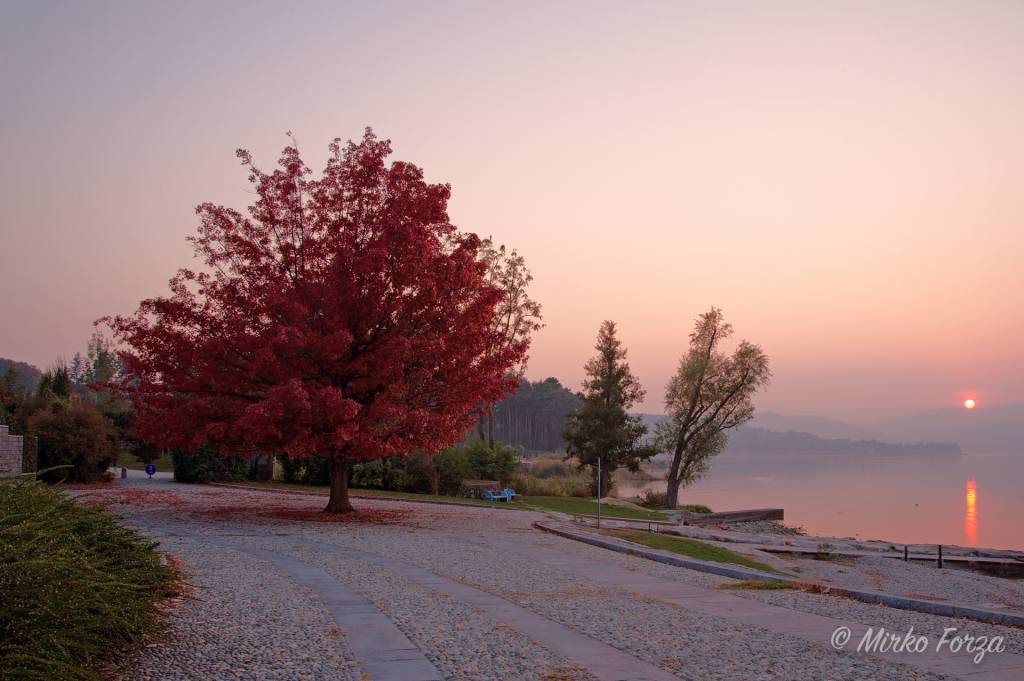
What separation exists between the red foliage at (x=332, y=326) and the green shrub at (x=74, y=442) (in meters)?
11.7

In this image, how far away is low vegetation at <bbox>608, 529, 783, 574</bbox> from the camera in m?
15.4

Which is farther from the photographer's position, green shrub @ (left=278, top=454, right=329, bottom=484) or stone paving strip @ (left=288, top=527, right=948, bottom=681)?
green shrub @ (left=278, top=454, right=329, bottom=484)

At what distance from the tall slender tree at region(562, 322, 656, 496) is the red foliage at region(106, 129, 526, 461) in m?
26.5

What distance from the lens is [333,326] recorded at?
17.9 metres

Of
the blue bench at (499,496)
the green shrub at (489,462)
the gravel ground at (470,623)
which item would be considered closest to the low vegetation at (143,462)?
the green shrub at (489,462)

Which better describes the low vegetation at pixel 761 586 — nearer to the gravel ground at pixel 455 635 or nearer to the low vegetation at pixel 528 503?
the gravel ground at pixel 455 635

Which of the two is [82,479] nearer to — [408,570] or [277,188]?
[277,188]

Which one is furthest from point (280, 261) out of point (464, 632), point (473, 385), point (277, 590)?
point (464, 632)

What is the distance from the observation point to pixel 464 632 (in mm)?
7270

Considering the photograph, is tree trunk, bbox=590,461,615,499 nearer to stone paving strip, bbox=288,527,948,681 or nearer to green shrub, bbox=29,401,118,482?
green shrub, bbox=29,401,118,482

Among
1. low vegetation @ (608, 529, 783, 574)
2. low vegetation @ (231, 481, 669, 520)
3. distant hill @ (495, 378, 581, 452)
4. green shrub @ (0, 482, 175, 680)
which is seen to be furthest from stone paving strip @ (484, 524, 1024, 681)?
distant hill @ (495, 378, 581, 452)

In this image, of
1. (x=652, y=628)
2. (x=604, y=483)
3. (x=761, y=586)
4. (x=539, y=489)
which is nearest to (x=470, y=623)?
(x=652, y=628)

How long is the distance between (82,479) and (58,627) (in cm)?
2699

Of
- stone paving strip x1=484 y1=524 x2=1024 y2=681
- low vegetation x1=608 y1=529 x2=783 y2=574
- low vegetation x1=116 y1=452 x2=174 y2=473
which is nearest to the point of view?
stone paving strip x1=484 y1=524 x2=1024 y2=681
